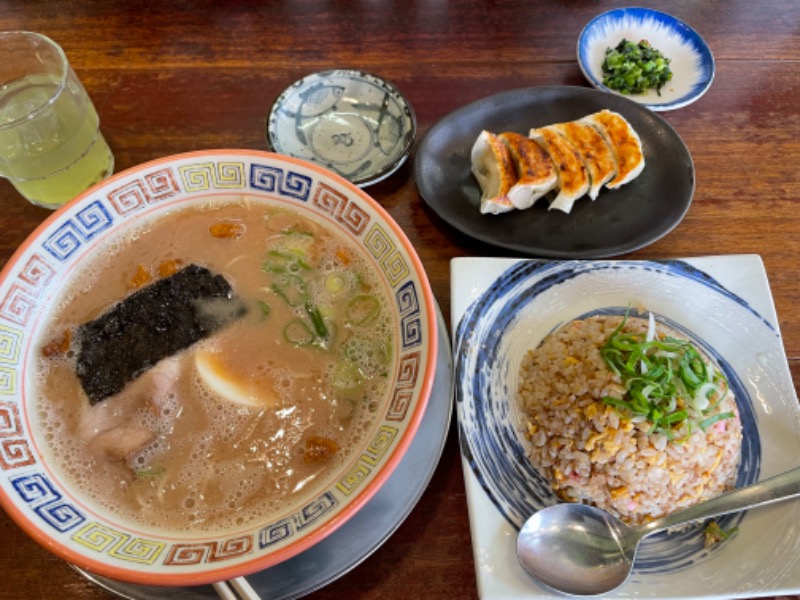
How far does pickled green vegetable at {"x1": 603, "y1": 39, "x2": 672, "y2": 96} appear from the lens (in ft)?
6.93

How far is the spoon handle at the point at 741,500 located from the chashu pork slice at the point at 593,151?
91cm

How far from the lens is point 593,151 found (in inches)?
73.2

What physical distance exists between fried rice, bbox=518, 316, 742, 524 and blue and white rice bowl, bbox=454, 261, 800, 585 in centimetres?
5

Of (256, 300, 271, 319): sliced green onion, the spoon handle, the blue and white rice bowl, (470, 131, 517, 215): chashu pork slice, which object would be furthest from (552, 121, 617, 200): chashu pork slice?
(256, 300, 271, 319): sliced green onion

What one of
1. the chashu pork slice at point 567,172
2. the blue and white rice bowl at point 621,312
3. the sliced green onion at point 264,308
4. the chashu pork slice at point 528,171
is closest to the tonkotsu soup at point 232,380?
the sliced green onion at point 264,308

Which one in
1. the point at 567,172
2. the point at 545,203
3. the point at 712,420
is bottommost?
the point at 712,420

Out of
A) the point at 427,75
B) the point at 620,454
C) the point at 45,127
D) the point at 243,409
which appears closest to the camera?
the point at 243,409

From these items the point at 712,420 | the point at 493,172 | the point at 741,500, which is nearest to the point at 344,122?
the point at 493,172

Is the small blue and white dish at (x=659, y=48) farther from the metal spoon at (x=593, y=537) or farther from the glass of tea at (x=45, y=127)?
the glass of tea at (x=45, y=127)

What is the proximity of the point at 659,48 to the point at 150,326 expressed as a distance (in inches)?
77.9

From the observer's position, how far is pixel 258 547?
1.00 m

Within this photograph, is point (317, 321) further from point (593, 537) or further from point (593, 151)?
point (593, 151)

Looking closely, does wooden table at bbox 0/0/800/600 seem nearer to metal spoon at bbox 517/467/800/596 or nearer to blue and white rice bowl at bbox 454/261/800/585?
blue and white rice bowl at bbox 454/261/800/585

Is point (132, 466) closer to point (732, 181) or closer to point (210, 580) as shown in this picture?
point (210, 580)
